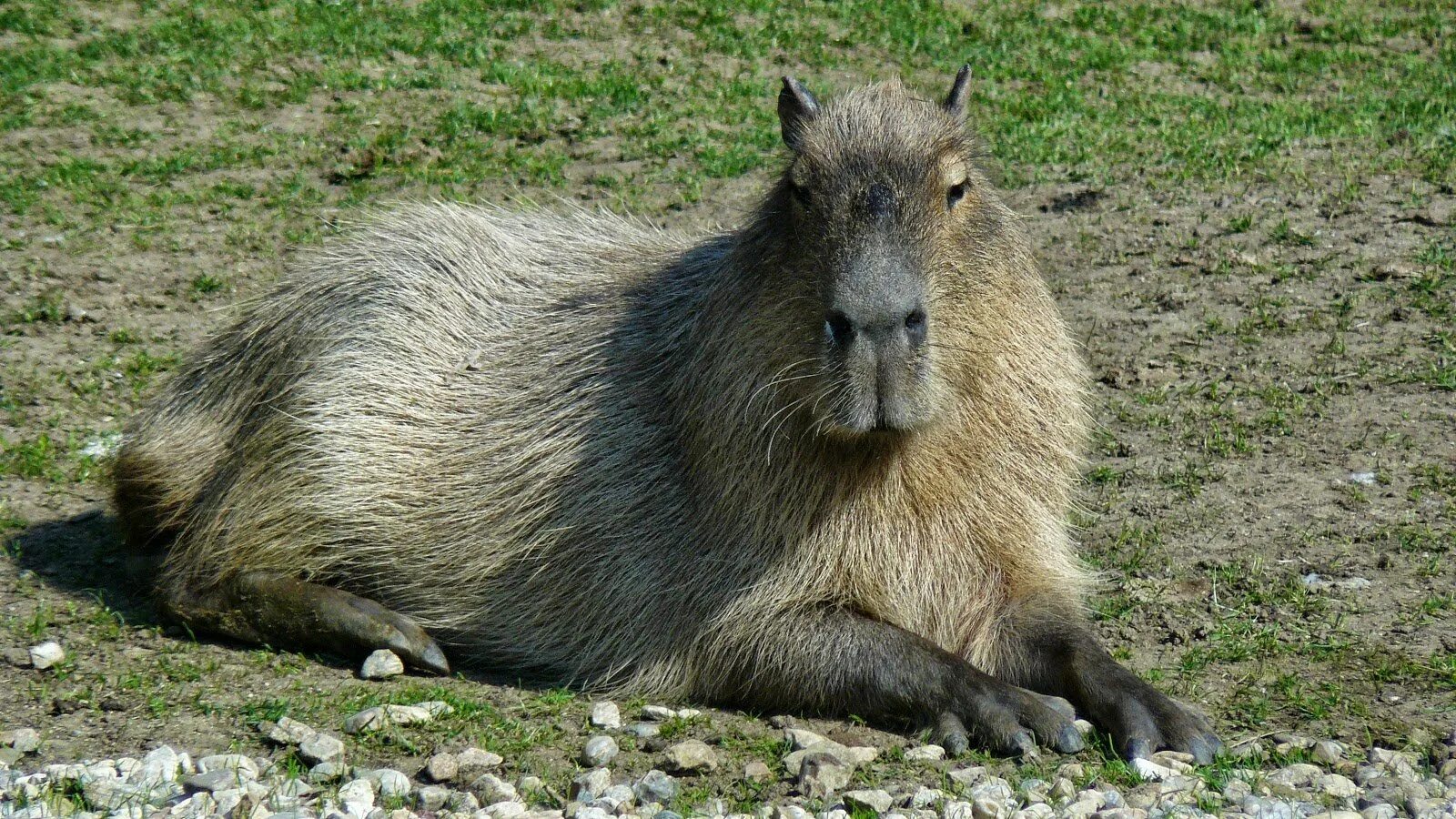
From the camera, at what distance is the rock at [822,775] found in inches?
132

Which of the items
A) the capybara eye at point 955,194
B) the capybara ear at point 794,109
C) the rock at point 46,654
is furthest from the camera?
the rock at point 46,654

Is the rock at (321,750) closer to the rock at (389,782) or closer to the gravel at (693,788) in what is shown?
the gravel at (693,788)

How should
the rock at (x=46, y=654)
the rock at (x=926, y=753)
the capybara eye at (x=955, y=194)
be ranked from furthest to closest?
the rock at (x=46, y=654) → the capybara eye at (x=955, y=194) → the rock at (x=926, y=753)

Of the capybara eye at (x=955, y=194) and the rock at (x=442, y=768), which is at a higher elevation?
the capybara eye at (x=955, y=194)

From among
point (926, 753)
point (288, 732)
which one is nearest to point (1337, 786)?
point (926, 753)

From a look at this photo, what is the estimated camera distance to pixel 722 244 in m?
4.44

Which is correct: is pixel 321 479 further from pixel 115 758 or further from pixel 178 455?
pixel 115 758

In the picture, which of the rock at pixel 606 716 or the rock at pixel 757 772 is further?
the rock at pixel 606 716

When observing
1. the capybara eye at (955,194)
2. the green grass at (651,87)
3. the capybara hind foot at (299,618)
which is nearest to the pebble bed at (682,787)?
the capybara hind foot at (299,618)

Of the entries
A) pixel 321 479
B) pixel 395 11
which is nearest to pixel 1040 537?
pixel 321 479

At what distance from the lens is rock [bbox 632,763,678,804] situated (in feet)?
11.0

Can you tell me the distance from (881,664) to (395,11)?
21.2 feet

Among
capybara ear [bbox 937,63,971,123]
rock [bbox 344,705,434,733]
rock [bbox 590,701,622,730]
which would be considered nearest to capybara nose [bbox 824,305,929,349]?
capybara ear [bbox 937,63,971,123]

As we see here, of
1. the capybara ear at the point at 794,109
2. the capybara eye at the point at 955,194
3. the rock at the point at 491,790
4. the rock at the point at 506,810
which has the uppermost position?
the capybara ear at the point at 794,109
